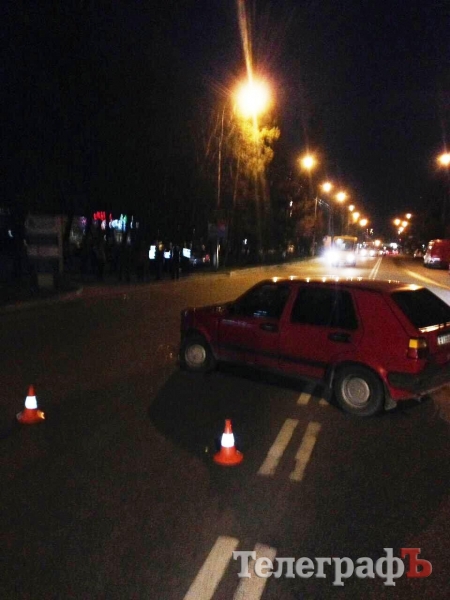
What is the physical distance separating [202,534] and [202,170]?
117ft

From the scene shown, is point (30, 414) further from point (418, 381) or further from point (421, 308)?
point (421, 308)

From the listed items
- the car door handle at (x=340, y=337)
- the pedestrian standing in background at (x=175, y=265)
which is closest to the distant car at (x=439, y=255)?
the pedestrian standing in background at (x=175, y=265)

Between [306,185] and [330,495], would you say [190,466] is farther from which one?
[306,185]

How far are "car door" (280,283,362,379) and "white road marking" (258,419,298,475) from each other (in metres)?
0.97

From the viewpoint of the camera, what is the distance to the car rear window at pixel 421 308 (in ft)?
26.0

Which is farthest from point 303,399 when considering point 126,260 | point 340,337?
point 126,260

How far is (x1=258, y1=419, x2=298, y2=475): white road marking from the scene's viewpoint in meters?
6.15

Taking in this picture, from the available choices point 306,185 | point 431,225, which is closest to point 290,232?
point 306,185

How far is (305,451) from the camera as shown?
22.1ft

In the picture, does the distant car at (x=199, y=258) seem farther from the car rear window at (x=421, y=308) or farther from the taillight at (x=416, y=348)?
the taillight at (x=416, y=348)

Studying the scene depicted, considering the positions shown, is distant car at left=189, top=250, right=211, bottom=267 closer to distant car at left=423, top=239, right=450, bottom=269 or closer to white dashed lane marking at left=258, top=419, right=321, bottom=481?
distant car at left=423, top=239, right=450, bottom=269

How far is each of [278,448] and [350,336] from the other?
1914 mm

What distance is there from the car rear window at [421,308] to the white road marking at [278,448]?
5.87 ft

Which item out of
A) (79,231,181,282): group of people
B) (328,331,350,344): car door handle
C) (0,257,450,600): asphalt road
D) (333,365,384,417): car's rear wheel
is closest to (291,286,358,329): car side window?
(328,331,350,344): car door handle
